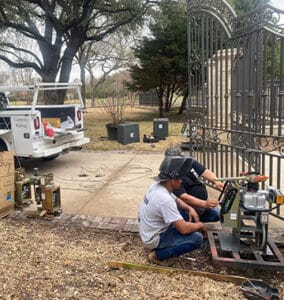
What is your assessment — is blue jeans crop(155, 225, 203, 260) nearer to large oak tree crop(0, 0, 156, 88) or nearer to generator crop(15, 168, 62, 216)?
generator crop(15, 168, 62, 216)

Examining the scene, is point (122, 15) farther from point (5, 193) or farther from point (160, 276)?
point (160, 276)

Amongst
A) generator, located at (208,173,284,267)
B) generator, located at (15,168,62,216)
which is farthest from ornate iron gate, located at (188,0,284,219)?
generator, located at (15,168,62,216)

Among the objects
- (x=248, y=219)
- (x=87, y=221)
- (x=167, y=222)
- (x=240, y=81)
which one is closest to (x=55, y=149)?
(x=87, y=221)

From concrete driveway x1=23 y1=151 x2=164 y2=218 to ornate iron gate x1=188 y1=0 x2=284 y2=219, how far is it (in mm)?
1353

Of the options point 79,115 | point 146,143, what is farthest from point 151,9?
point 79,115

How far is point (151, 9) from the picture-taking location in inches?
534

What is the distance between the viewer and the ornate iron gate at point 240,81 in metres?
Answer: 3.69

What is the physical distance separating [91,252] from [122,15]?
12048 millimetres

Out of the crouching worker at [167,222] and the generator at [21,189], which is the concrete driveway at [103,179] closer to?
the generator at [21,189]

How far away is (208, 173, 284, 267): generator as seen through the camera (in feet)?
9.77

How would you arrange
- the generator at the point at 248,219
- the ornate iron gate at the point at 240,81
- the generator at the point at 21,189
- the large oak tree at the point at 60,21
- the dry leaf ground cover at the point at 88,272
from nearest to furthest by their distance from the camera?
the dry leaf ground cover at the point at 88,272, the generator at the point at 248,219, the ornate iron gate at the point at 240,81, the generator at the point at 21,189, the large oak tree at the point at 60,21

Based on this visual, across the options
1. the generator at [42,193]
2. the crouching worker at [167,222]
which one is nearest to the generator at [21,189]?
the generator at [42,193]

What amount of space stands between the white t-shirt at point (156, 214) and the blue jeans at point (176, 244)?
0.06m

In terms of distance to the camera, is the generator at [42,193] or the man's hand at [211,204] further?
the generator at [42,193]
